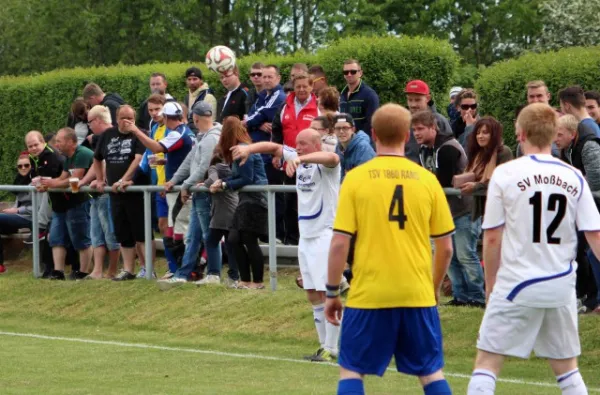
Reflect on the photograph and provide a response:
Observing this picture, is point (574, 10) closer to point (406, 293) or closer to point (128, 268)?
point (128, 268)

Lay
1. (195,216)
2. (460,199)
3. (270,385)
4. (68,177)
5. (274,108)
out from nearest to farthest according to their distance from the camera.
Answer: (270,385)
(460,199)
(195,216)
(274,108)
(68,177)

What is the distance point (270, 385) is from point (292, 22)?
32634mm

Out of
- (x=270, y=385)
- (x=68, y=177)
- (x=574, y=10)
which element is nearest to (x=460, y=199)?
(x=270, y=385)

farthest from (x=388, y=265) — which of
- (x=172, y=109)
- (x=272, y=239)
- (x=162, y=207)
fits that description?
(x=162, y=207)

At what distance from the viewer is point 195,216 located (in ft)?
52.5

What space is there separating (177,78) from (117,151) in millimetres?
5480

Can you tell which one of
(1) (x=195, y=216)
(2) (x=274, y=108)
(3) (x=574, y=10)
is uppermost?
(3) (x=574, y=10)

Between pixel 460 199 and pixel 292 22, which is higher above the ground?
pixel 292 22

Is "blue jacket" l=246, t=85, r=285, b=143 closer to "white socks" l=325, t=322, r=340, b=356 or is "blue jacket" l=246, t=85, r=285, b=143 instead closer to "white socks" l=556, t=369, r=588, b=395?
"white socks" l=325, t=322, r=340, b=356

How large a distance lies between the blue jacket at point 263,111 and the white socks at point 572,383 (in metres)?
9.10

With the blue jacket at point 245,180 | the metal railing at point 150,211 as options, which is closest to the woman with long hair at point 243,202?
the blue jacket at point 245,180

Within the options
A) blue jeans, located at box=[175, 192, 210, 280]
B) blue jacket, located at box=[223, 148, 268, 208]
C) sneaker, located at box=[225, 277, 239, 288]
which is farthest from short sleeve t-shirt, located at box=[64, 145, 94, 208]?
blue jacket, located at box=[223, 148, 268, 208]

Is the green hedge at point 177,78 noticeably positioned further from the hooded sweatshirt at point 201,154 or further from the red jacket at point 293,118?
the hooded sweatshirt at point 201,154

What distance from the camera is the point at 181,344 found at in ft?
47.0
